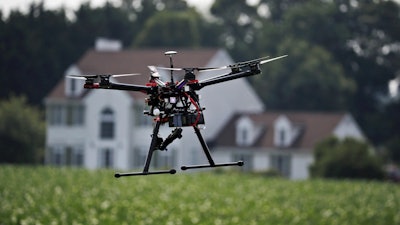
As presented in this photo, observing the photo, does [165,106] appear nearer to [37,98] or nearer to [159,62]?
[159,62]

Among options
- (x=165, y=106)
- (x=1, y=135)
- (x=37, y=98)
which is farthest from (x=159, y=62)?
(x=165, y=106)

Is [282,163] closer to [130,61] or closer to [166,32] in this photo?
[166,32]

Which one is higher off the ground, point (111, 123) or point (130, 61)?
point (130, 61)

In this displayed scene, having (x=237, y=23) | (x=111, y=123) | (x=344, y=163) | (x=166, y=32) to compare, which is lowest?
(x=344, y=163)

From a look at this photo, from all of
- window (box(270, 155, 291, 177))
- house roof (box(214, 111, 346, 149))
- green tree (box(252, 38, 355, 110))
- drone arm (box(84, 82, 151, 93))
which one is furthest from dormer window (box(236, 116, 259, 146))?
drone arm (box(84, 82, 151, 93))

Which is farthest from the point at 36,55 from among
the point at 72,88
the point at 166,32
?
the point at 166,32

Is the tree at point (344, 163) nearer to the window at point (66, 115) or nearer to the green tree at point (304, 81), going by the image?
the window at point (66, 115)

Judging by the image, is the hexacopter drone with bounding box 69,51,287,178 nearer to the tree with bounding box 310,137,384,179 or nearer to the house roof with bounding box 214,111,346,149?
the tree with bounding box 310,137,384,179
